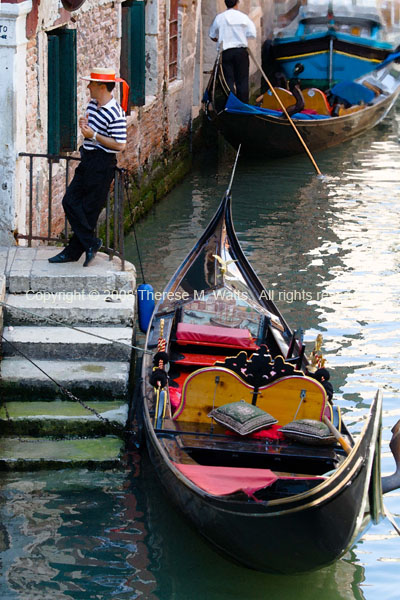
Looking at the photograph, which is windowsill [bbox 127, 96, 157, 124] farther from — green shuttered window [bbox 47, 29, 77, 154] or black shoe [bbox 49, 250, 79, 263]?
black shoe [bbox 49, 250, 79, 263]

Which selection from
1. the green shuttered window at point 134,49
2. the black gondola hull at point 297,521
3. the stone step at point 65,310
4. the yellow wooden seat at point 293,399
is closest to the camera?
the black gondola hull at point 297,521

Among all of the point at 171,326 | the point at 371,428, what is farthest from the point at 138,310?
the point at 371,428

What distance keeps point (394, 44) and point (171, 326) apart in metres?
10.2

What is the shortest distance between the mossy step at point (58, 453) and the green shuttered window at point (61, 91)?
232 centimetres

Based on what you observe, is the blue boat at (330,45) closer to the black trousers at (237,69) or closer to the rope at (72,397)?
the black trousers at (237,69)

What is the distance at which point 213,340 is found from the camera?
5020mm

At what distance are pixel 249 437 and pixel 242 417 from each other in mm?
81

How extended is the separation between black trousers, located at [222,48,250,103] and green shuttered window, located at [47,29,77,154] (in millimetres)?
4224

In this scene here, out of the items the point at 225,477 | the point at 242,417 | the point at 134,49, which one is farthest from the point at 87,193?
the point at 134,49

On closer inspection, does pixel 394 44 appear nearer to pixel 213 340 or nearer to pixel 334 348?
pixel 334 348

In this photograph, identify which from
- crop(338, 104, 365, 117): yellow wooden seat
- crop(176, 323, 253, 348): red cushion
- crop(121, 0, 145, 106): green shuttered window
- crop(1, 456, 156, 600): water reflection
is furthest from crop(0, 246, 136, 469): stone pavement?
crop(338, 104, 365, 117): yellow wooden seat

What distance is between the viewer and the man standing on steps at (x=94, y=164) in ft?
16.3

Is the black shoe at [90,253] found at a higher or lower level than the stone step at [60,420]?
higher

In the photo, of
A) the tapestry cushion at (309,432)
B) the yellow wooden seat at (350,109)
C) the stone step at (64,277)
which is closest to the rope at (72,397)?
the stone step at (64,277)
